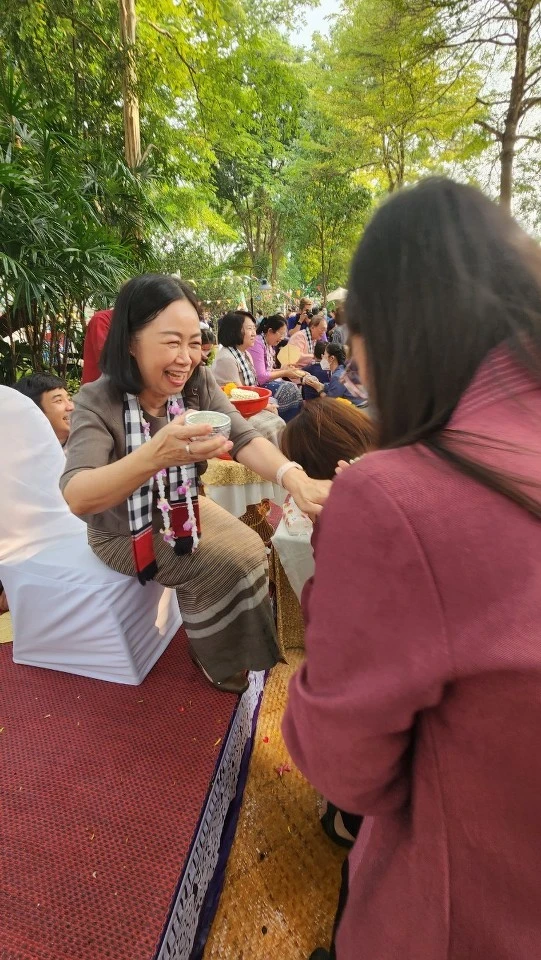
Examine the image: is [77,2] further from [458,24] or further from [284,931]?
[284,931]

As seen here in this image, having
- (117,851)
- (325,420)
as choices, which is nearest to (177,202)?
(325,420)

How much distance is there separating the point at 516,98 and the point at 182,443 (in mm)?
9691

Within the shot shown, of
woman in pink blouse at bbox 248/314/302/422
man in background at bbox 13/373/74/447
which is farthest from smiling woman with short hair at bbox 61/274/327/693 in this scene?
woman in pink blouse at bbox 248/314/302/422

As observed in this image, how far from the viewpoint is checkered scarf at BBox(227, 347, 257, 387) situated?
4238mm

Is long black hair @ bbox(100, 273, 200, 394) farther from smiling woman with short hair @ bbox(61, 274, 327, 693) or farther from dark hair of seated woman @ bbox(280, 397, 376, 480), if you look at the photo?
dark hair of seated woman @ bbox(280, 397, 376, 480)

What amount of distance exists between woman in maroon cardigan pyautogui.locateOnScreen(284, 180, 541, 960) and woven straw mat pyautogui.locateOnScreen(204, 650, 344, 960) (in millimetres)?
887

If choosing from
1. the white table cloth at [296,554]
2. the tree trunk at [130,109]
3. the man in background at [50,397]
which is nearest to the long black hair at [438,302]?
the white table cloth at [296,554]

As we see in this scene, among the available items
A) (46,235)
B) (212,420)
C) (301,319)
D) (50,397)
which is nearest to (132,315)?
(212,420)

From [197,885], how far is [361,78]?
1250 cm

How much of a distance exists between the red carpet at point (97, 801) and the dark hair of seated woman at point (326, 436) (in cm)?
104

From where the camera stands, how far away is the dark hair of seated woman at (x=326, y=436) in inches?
65.6

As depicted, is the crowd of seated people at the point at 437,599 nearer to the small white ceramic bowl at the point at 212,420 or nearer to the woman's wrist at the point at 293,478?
the small white ceramic bowl at the point at 212,420

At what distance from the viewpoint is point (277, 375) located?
199 inches

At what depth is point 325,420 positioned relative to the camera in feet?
5.51
